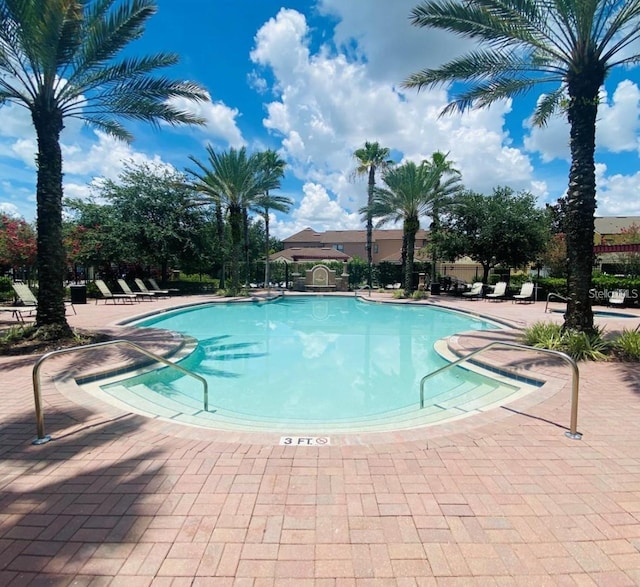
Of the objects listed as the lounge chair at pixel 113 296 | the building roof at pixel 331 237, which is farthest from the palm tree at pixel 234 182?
the building roof at pixel 331 237

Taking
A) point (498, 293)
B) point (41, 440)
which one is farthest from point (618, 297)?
point (41, 440)

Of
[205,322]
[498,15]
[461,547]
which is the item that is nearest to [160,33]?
[498,15]

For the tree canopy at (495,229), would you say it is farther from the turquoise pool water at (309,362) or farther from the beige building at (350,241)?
the beige building at (350,241)

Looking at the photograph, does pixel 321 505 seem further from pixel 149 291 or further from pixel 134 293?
pixel 149 291

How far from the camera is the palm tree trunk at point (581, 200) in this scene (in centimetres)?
787

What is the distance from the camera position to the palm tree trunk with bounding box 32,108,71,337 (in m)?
8.23

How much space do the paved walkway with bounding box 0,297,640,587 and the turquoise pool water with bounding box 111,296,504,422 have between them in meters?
2.31

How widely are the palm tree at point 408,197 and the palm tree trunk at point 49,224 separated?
1758 centimetres

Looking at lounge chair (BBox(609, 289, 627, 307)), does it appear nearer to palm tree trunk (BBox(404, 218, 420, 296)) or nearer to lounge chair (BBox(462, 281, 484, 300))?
lounge chair (BBox(462, 281, 484, 300))

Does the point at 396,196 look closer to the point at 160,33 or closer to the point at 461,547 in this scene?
the point at 160,33

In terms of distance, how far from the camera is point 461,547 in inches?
96.4

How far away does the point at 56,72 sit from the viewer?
8.05 meters

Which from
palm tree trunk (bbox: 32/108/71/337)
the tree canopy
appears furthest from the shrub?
the tree canopy

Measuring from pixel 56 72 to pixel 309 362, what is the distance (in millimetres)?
8745
